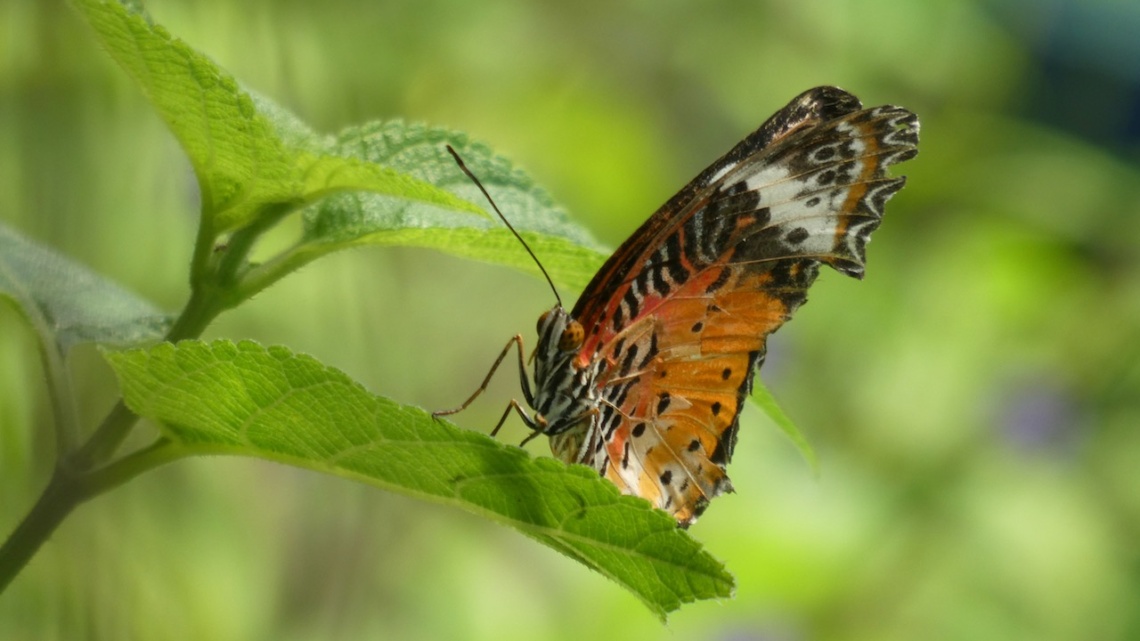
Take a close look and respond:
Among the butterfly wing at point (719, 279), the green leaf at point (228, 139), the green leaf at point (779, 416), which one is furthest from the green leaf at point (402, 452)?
the butterfly wing at point (719, 279)

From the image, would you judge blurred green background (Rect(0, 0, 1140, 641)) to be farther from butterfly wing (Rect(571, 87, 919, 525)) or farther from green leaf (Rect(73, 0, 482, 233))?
butterfly wing (Rect(571, 87, 919, 525))

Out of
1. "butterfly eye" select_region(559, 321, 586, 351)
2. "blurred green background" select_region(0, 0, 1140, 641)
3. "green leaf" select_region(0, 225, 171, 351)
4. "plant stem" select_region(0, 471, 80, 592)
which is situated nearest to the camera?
"plant stem" select_region(0, 471, 80, 592)

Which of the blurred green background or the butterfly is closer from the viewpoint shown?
the butterfly

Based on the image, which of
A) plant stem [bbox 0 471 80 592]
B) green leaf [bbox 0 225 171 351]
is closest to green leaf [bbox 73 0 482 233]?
green leaf [bbox 0 225 171 351]

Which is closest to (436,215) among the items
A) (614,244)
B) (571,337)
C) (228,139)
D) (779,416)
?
(228,139)

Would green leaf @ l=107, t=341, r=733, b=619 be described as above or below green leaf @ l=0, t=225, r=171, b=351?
above

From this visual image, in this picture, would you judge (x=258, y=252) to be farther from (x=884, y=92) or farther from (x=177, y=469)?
(x=884, y=92)

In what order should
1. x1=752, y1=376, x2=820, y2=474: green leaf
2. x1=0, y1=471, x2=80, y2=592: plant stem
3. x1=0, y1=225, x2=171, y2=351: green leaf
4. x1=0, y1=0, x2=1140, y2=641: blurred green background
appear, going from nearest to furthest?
x1=0, y1=471, x2=80, y2=592: plant stem → x1=0, y1=225, x2=171, y2=351: green leaf → x1=752, y1=376, x2=820, y2=474: green leaf → x1=0, y1=0, x2=1140, y2=641: blurred green background

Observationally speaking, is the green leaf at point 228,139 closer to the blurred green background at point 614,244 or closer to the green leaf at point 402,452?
the green leaf at point 402,452
